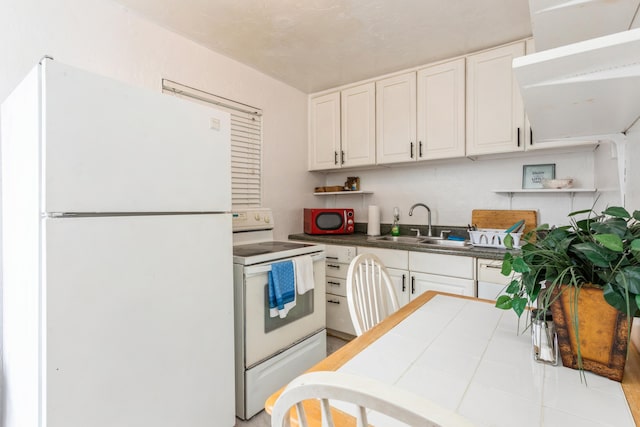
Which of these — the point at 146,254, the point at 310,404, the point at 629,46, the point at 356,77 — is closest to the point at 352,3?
the point at 356,77

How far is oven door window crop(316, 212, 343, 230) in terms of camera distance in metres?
3.05

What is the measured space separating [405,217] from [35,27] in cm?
292

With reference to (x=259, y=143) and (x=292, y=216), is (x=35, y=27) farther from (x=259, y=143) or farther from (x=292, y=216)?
(x=292, y=216)

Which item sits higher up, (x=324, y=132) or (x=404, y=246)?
(x=324, y=132)

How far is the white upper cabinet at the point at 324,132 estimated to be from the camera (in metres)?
3.17

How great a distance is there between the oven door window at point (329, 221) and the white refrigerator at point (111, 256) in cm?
153

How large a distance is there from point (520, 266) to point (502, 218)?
2.02m

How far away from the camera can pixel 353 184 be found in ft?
11.0

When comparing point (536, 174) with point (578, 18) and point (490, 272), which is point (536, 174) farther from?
point (578, 18)

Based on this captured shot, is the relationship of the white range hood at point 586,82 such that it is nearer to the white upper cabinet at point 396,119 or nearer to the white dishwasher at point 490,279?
the white dishwasher at point 490,279

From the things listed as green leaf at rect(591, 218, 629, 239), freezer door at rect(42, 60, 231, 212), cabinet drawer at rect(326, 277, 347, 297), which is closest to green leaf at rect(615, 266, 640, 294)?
green leaf at rect(591, 218, 629, 239)

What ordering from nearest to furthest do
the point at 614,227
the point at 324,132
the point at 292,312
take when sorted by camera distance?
1. the point at 614,227
2. the point at 292,312
3. the point at 324,132

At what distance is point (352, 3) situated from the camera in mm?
1855

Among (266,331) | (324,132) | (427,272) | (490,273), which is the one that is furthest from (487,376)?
(324,132)
